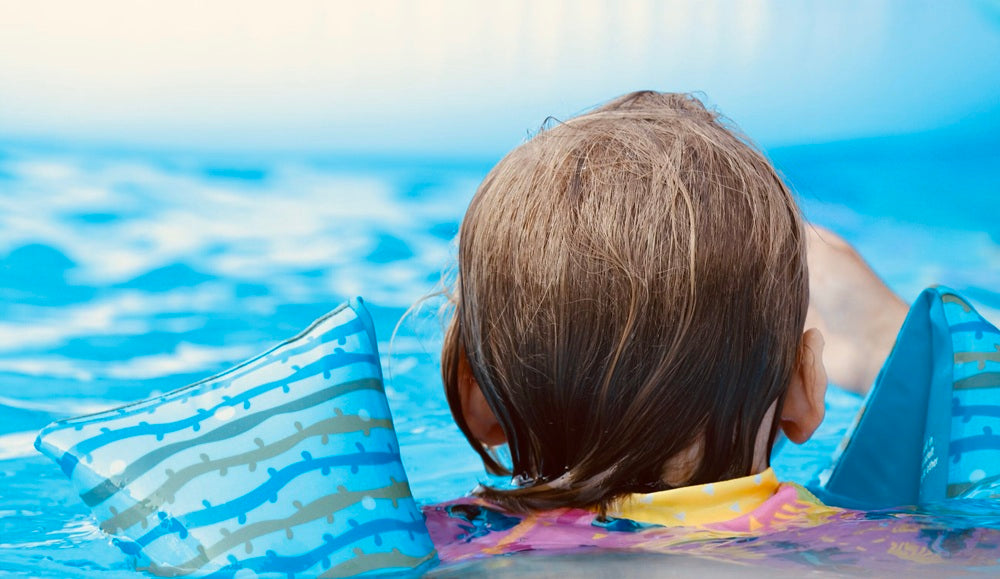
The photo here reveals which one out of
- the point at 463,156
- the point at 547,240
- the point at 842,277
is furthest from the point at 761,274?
the point at 463,156

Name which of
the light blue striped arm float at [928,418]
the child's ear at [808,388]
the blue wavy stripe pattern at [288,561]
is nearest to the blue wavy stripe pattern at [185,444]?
the blue wavy stripe pattern at [288,561]

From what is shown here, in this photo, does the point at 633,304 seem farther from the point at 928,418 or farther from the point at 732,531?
the point at 928,418

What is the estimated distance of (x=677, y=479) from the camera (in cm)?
115

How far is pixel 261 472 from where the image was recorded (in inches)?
43.8

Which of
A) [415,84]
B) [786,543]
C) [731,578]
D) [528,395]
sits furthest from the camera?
[415,84]

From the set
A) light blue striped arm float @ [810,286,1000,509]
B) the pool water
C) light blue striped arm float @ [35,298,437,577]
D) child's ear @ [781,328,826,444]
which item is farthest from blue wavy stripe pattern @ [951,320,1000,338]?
the pool water

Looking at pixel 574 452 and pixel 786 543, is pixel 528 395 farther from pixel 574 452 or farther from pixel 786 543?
pixel 786 543

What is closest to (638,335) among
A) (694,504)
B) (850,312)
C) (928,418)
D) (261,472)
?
(694,504)

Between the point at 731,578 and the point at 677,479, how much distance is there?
0.26 metres

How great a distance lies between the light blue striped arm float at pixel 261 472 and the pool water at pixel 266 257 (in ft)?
3.16

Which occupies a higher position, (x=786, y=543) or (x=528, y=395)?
(x=528, y=395)

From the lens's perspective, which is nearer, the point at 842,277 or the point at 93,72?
the point at 842,277

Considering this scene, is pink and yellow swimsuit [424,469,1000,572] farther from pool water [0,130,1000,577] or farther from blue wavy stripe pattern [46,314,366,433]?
pool water [0,130,1000,577]

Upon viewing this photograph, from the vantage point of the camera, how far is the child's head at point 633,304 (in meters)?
1.05
